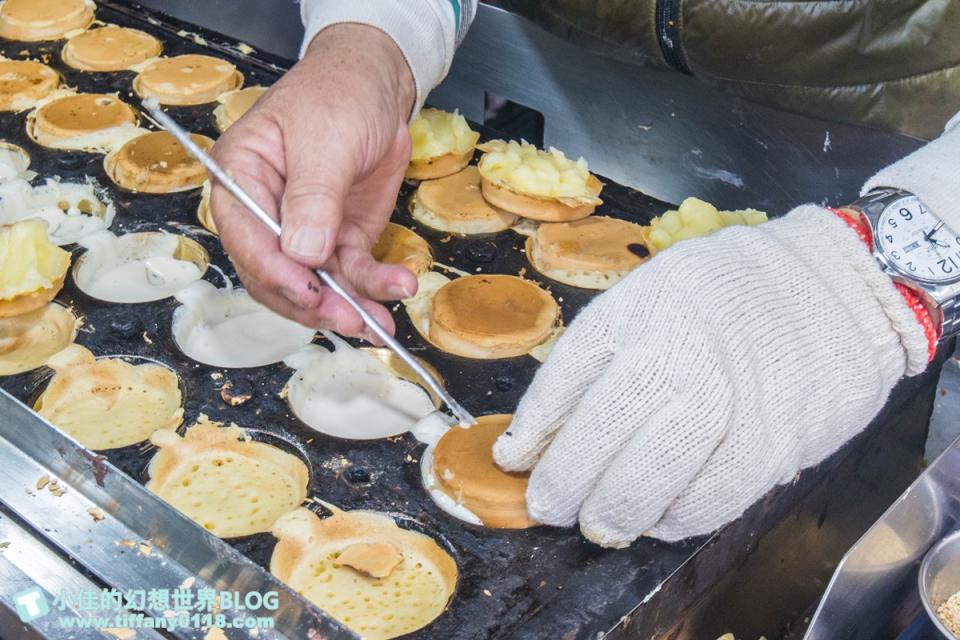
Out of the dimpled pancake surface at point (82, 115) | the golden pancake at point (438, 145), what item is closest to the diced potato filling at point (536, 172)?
the golden pancake at point (438, 145)

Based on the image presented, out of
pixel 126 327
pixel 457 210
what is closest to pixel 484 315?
pixel 457 210

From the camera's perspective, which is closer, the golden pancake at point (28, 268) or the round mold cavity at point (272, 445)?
the round mold cavity at point (272, 445)

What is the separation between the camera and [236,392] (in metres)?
2.09

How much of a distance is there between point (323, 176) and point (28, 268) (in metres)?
0.89

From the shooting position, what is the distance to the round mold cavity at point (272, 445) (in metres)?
1.76

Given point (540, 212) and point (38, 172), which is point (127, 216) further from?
point (540, 212)

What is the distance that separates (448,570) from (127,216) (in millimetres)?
1401

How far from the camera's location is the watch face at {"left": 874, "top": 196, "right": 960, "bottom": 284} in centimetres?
177

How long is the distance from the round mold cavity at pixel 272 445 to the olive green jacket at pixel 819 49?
1325 mm

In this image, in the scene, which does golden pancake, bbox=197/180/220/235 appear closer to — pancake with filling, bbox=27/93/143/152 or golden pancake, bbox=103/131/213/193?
golden pancake, bbox=103/131/213/193

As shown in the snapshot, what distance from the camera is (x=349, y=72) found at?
212 centimetres

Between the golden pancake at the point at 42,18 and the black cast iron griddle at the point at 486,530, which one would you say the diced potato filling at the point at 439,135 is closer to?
the black cast iron griddle at the point at 486,530

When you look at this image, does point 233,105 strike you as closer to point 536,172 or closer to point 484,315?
point 536,172

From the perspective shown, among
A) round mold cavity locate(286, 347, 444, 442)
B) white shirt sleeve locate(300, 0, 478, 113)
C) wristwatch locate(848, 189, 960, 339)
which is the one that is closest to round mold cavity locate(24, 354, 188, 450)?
round mold cavity locate(286, 347, 444, 442)
